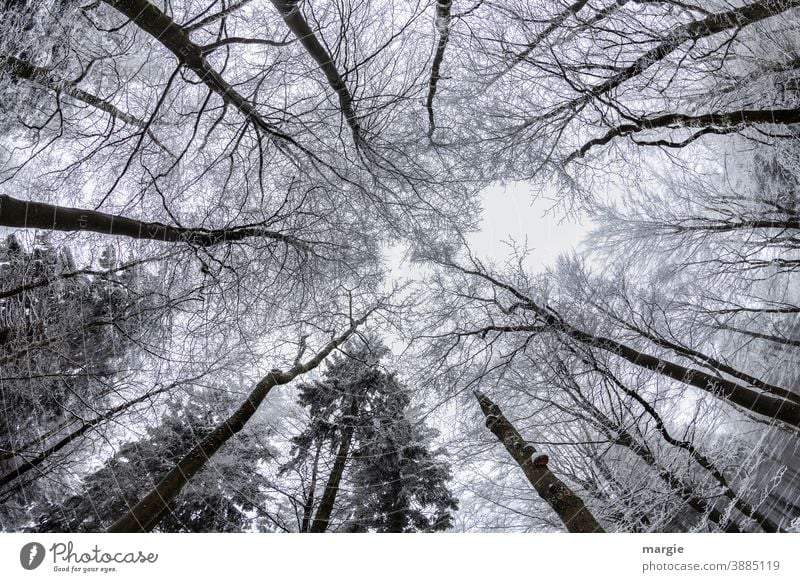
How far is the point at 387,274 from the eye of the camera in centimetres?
113

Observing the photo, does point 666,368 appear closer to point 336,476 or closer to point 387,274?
point 387,274

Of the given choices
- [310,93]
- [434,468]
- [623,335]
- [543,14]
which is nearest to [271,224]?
[310,93]

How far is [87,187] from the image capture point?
3.00 ft

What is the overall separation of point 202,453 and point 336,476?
297 millimetres

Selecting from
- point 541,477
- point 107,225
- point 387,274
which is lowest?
point 541,477

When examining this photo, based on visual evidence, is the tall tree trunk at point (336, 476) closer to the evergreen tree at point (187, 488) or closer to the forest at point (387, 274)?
the forest at point (387, 274)

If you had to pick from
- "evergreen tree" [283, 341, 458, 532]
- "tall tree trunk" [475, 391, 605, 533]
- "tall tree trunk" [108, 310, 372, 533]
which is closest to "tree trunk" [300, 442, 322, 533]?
"evergreen tree" [283, 341, 458, 532]

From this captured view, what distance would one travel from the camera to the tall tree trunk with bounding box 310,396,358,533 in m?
0.87

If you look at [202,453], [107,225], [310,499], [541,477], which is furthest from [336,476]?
[107,225]

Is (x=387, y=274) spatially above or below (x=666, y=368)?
above

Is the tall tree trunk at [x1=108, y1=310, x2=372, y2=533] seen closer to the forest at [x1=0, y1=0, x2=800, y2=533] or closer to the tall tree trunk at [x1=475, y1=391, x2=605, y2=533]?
the forest at [x1=0, y1=0, x2=800, y2=533]
